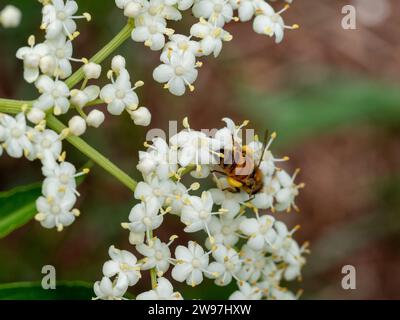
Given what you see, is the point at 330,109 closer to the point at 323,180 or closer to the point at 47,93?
the point at 323,180

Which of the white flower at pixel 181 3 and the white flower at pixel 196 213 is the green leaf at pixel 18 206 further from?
the white flower at pixel 181 3

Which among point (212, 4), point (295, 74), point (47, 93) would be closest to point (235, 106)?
point (295, 74)

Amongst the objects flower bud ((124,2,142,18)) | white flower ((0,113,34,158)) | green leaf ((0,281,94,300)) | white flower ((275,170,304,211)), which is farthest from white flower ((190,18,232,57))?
green leaf ((0,281,94,300))

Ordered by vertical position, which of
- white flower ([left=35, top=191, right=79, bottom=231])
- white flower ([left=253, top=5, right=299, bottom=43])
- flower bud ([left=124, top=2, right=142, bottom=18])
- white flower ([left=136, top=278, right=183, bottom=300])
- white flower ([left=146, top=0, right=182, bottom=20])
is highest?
white flower ([left=253, top=5, right=299, bottom=43])

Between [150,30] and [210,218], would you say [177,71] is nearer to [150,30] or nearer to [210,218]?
[150,30]

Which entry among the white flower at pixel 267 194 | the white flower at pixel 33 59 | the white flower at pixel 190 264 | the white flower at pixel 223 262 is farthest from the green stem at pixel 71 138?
the white flower at pixel 267 194

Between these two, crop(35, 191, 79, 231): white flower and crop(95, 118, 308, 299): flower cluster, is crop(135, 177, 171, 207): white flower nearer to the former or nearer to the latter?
crop(95, 118, 308, 299): flower cluster
